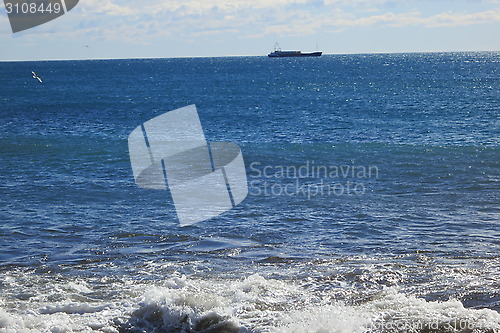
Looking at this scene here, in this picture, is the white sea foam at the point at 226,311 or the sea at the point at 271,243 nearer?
the white sea foam at the point at 226,311

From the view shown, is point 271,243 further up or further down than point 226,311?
further down

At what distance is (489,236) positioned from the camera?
13.6m

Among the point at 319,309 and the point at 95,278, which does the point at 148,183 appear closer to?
the point at 95,278

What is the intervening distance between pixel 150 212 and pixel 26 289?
6.20m

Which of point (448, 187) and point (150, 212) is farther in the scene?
point (448, 187)

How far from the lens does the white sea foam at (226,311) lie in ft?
28.0

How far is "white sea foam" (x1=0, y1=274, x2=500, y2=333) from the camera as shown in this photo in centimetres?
853

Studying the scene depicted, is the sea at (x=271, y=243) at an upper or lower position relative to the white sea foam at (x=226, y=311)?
lower

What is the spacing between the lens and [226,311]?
902 cm

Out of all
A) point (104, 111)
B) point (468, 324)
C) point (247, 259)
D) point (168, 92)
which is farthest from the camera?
point (168, 92)

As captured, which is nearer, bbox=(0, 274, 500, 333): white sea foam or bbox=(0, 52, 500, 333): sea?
bbox=(0, 274, 500, 333): white sea foam

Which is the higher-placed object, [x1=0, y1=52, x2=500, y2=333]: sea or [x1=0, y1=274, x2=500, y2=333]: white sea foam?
[x1=0, y1=274, x2=500, y2=333]: white sea foam

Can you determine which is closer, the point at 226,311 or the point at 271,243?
the point at 226,311

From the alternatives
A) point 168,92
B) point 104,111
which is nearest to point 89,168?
point 104,111
